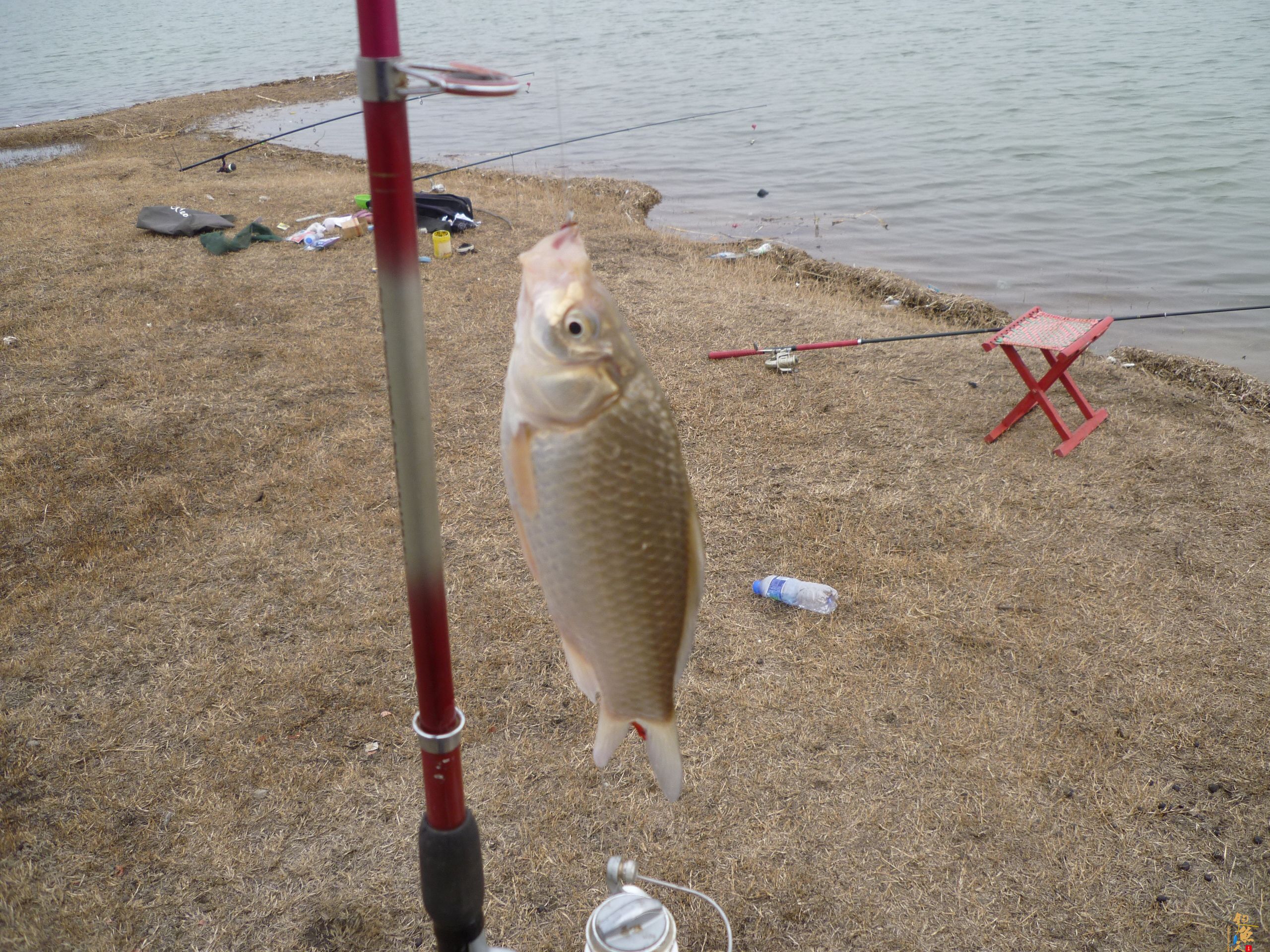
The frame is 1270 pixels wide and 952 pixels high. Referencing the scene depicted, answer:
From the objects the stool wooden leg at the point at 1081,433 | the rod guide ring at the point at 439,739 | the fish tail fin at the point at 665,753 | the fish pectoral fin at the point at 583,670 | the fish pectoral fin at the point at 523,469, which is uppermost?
the fish pectoral fin at the point at 523,469

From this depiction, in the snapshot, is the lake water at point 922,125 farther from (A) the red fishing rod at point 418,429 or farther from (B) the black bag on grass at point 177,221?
(B) the black bag on grass at point 177,221

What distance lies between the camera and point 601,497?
1.00 metres

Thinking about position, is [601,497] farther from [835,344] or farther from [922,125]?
[922,125]

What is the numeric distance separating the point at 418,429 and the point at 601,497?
36 centimetres

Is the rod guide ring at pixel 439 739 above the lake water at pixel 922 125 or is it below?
above

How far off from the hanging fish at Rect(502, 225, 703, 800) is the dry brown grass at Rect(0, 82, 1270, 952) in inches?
74.2

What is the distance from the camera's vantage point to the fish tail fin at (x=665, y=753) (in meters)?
1.09

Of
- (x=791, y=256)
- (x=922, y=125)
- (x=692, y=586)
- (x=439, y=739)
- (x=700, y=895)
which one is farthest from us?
(x=922, y=125)

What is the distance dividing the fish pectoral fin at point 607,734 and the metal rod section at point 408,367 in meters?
0.36

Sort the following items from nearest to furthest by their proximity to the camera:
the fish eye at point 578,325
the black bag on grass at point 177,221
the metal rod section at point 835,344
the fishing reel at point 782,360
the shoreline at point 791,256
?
the fish eye at point 578,325
the metal rod section at point 835,344
the fishing reel at point 782,360
the shoreline at point 791,256
the black bag on grass at point 177,221

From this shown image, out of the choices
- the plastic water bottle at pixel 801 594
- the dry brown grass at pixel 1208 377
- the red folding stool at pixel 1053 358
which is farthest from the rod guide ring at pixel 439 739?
the dry brown grass at pixel 1208 377

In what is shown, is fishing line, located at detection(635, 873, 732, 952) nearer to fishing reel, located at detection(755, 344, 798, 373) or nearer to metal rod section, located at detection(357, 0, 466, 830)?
metal rod section, located at detection(357, 0, 466, 830)

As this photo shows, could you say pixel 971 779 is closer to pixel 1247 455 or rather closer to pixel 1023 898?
pixel 1023 898

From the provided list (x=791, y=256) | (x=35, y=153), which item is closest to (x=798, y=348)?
(x=791, y=256)
